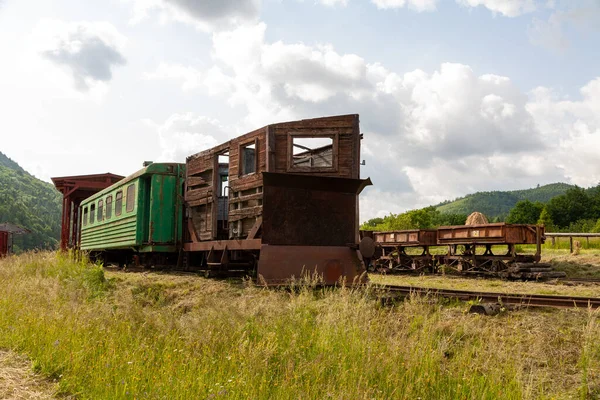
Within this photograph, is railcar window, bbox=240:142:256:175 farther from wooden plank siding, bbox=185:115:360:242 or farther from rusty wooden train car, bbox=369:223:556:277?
rusty wooden train car, bbox=369:223:556:277

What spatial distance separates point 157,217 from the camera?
12.7 metres

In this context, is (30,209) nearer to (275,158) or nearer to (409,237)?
(409,237)

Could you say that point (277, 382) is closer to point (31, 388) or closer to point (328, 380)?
point (328, 380)

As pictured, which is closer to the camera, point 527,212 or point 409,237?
point 409,237

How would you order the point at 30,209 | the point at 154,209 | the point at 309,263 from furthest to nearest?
1. the point at 30,209
2. the point at 154,209
3. the point at 309,263

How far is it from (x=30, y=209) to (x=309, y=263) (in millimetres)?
110554

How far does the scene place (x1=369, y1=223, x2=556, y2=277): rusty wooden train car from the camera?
55.6ft

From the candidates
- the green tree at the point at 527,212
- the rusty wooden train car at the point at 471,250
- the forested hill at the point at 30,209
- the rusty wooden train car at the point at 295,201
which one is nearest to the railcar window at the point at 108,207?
the rusty wooden train car at the point at 295,201

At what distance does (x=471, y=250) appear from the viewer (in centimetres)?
1959

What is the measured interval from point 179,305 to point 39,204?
132m

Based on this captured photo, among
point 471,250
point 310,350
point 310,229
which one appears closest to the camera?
point 310,350

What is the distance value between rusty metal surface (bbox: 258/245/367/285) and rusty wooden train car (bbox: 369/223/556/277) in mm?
9073

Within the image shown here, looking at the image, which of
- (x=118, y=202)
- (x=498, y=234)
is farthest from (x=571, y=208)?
(x=118, y=202)

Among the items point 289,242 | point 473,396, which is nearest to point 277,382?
point 473,396
